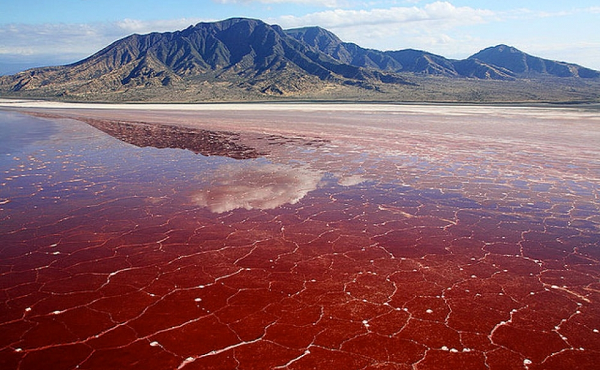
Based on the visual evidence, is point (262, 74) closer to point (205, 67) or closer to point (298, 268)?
point (205, 67)

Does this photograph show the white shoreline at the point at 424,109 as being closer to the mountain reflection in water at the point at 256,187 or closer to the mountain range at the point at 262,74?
the mountain range at the point at 262,74

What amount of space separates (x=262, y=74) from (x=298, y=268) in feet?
327

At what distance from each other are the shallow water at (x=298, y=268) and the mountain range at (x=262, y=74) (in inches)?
2223

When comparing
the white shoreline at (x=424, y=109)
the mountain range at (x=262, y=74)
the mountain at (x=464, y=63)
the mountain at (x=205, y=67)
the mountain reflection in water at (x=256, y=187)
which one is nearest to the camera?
the mountain reflection in water at (x=256, y=187)

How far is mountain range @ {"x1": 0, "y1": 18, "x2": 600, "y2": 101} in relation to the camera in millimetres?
77500

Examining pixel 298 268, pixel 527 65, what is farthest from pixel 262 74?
pixel 527 65

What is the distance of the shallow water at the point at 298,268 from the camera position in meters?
4.24

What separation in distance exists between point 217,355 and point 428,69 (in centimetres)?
15549

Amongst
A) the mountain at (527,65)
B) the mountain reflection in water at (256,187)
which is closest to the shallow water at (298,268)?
the mountain reflection in water at (256,187)

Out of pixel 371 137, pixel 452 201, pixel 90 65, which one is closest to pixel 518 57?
pixel 90 65

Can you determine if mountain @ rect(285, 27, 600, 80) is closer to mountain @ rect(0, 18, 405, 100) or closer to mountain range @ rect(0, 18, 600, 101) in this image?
mountain range @ rect(0, 18, 600, 101)

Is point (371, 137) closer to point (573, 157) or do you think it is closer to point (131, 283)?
point (573, 157)

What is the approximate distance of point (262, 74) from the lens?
101062 millimetres

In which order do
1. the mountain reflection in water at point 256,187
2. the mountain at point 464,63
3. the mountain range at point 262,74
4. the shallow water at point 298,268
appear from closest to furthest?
the shallow water at point 298,268, the mountain reflection in water at point 256,187, the mountain range at point 262,74, the mountain at point 464,63
